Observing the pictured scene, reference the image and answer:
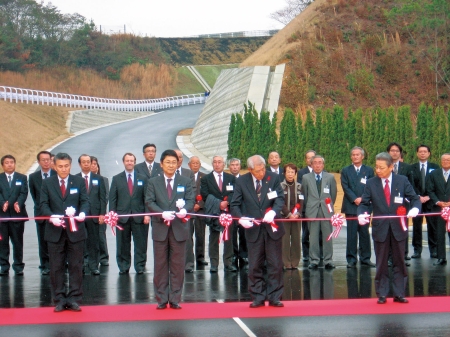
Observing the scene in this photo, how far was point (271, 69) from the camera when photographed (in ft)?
138

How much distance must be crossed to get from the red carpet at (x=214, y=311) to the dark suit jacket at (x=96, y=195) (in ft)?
11.2

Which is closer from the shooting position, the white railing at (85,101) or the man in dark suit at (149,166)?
the man in dark suit at (149,166)

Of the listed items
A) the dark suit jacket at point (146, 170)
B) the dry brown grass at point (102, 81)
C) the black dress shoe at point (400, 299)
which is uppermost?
the dry brown grass at point (102, 81)

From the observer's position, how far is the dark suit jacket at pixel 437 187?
13422 millimetres

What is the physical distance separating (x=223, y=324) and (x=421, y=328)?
227 centimetres

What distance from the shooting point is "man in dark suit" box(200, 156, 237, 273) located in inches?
512

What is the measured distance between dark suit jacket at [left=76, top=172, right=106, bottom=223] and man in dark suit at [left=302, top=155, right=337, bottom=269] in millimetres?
3573

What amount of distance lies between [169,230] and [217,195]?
3.32 metres

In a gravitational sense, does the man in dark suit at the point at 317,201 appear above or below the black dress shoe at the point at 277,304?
above

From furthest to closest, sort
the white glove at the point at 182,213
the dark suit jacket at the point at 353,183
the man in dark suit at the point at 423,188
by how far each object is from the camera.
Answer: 1. the man in dark suit at the point at 423,188
2. the dark suit jacket at the point at 353,183
3. the white glove at the point at 182,213

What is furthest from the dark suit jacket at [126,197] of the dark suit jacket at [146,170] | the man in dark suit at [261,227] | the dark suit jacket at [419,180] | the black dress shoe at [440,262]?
the black dress shoe at [440,262]

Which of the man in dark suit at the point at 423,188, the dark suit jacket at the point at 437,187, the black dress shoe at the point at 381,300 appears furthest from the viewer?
the man in dark suit at the point at 423,188

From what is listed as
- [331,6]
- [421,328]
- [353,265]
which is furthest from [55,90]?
[421,328]

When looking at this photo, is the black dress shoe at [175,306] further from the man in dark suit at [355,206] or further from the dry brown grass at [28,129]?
the dry brown grass at [28,129]
